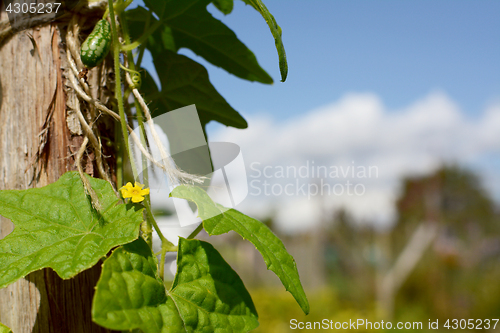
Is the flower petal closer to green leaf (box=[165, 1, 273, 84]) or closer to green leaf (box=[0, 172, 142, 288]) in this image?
green leaf (box=[0, 172, 142, 288])

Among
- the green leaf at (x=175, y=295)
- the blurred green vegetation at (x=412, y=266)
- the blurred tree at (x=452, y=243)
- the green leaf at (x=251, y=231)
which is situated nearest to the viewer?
the green leaf at (x=175, y=295)

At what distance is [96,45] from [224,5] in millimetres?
379

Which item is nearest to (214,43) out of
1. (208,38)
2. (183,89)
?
(208,38)

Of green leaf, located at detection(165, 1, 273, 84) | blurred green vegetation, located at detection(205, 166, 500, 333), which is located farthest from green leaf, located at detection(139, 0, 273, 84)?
blurred green vegetation, located at detection(205, 166, 500, 333)

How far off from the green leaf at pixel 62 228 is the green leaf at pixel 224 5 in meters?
0.50

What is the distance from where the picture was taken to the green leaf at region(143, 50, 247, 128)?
801mm

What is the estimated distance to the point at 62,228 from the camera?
0.52 metres

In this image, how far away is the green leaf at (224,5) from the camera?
0.82 meters

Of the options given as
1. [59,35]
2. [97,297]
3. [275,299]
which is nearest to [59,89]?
[59,35]

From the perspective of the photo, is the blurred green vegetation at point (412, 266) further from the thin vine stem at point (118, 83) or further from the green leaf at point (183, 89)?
the thin vine stem at point (118, 83)

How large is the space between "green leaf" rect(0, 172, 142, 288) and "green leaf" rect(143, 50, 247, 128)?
308 millimetres

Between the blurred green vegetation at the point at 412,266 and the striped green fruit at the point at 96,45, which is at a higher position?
the striped green fruit at the point at 96,45

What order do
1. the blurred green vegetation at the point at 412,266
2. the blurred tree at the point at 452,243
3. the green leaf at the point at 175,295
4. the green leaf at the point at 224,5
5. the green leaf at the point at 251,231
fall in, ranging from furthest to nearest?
the blurred tree at the point at 452,243 → the blurred green vegetation at the point at 412,266 → the green leaf at the point at 224,5 → the green leaf at the point at 251,231 → the green leaf at the point at 175,295

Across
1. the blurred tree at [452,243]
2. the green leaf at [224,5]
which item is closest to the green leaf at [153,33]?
the green leaf at [224,5]
